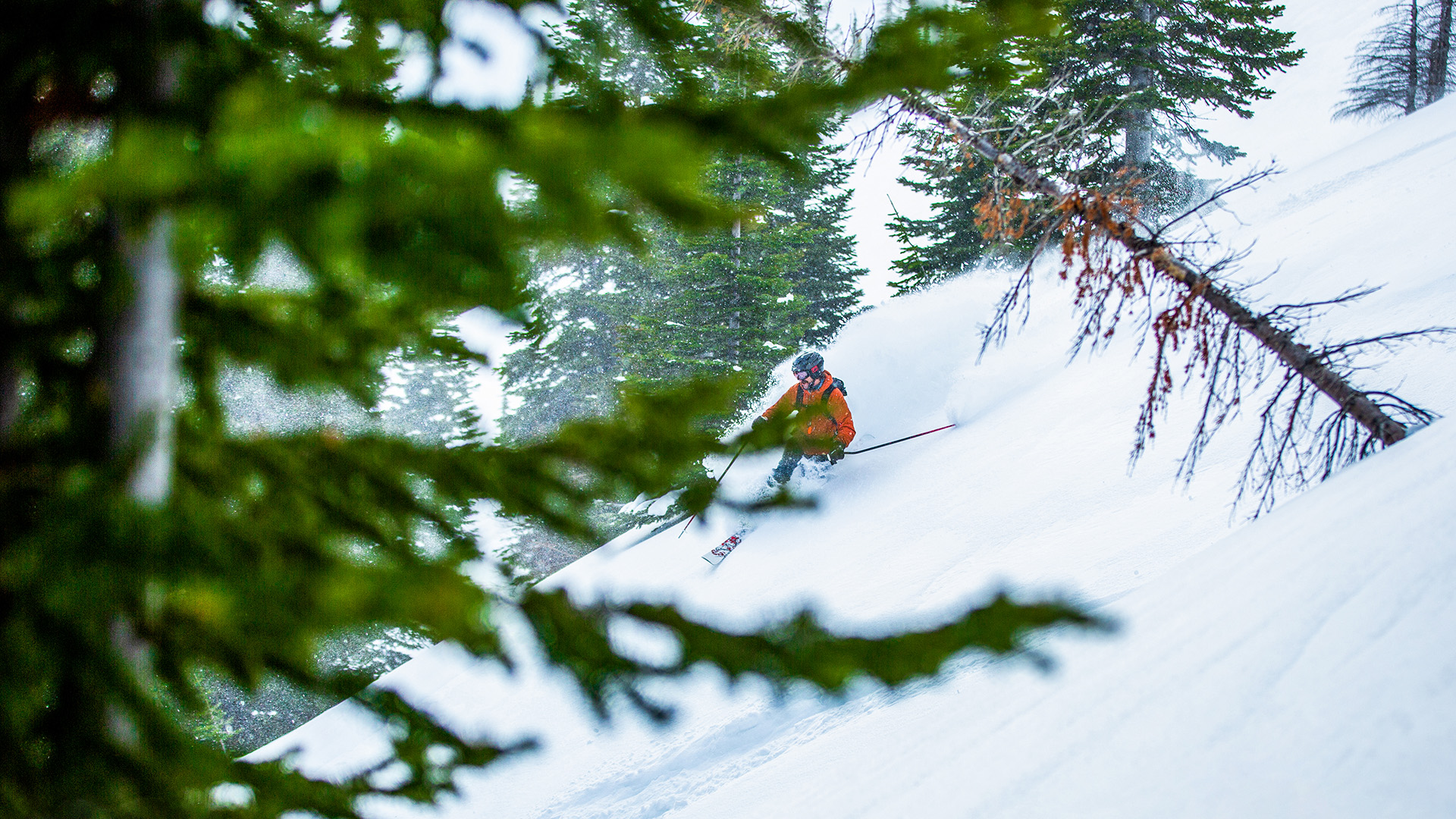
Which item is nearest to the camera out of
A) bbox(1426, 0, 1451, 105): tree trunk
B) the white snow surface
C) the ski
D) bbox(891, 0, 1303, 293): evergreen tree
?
the white snow surface

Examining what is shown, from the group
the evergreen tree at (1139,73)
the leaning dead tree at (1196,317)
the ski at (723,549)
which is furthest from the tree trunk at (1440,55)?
the ski at (723,549)

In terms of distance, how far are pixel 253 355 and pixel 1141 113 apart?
2025cm

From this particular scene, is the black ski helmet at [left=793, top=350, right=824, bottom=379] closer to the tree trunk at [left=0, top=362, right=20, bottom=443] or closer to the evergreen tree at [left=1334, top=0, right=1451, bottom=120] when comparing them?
the tree trunk at [left=0, top=362, right=20, bottom=443]

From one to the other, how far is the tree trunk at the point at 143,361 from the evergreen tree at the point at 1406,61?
33.6m

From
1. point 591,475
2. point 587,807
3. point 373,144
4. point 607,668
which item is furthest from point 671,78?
point 587,807

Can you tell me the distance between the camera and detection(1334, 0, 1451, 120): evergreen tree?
23406mm

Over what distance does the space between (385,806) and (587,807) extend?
3450mm

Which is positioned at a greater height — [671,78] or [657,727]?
[671,78]

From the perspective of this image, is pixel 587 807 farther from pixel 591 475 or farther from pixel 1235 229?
pixel 1235 229

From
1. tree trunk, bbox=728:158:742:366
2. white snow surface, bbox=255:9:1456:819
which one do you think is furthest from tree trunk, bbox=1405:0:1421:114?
tree trunk, bbox=728:158:742:366

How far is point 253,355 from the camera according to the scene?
1.81m

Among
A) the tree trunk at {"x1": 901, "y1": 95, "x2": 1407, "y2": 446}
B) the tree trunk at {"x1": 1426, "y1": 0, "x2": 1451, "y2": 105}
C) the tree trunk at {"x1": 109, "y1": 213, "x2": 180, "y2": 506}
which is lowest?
the tree trunk at {"x1": 109, "y1": 213, "x2": 180, "y2": 506}

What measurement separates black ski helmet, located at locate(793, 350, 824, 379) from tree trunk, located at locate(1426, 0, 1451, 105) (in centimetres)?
2583

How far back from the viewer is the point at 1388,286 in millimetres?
7945
